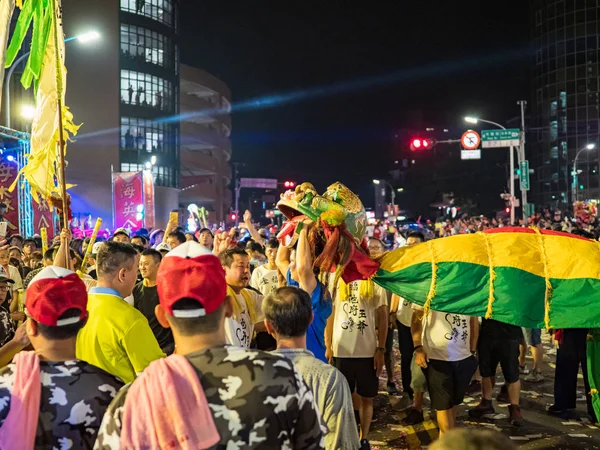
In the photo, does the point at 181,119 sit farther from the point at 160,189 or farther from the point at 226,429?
the point at 226,429

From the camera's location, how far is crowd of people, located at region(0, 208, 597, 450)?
7.12 ft

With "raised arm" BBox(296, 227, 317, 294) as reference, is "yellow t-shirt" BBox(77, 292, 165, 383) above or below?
below

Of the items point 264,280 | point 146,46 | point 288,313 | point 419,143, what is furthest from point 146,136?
point 288,313

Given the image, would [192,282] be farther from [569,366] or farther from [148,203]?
[148,203]

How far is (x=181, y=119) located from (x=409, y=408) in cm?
5096

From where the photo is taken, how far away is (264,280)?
8133 millimetres

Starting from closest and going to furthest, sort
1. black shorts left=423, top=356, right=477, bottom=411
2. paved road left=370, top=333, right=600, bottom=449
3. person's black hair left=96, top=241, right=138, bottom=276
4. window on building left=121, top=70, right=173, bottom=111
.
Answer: person's black hair left=96, top=241, right=138, bottom=276 < black shorts left=423, top=356, right=477, bottom=411 < paved road left=370, top=333, right=600, bottom=449 < window on building left=121, top=70, right=173, bottom=111

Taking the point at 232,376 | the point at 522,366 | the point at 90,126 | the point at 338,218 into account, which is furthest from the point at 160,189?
the point at 232,376

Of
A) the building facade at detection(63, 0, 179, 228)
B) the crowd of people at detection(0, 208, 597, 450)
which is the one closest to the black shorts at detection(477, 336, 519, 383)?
the crowd of people at detection(0, 208, 597, 450)

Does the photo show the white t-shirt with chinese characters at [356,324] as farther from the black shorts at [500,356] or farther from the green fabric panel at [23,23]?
the green fabric panel at [23,23]

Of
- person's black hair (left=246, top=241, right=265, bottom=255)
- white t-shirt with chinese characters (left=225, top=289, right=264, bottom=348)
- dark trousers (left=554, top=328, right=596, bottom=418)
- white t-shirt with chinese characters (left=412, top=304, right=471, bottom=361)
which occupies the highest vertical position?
person's black hair (left=246, top=241, right=265, bottom=255)

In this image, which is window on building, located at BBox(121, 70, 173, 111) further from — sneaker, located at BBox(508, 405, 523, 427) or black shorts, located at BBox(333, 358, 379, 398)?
sneaker, located at BBox(508, 405, 523, 427)

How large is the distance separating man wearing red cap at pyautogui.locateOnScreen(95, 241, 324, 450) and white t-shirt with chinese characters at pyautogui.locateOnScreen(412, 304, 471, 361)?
4.20 metres

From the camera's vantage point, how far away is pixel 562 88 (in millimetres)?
63969
